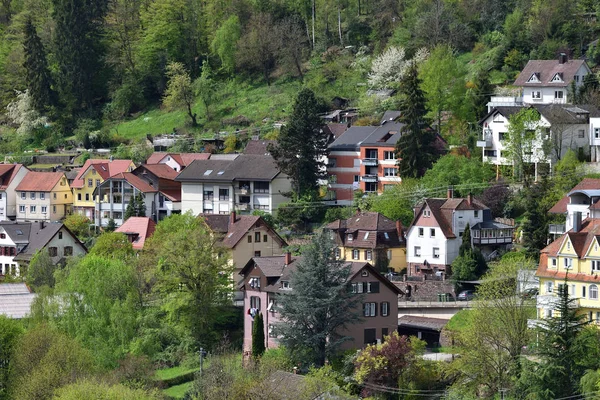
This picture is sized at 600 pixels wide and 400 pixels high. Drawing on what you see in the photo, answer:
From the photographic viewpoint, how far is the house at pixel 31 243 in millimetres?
81875

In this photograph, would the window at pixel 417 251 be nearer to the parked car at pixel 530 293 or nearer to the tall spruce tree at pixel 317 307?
the tall spruce tree at pixel 317 307

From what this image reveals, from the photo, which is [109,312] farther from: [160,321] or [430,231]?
[430,231]

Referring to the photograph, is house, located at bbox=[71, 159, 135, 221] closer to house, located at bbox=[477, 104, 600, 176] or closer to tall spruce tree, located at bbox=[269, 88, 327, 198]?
tall spruce tree, located at bbox=[269, 88, 327, 198]

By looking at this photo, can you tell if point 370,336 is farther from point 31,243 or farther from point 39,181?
point 39,181

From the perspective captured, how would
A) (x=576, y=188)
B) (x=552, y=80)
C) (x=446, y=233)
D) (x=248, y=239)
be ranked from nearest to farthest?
(x=576, y=188) < (x=446, y=233) < (x=248, y=239) < (x=552, y=80)

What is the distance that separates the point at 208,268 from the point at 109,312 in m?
5.20

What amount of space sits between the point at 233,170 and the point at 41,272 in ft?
45.5

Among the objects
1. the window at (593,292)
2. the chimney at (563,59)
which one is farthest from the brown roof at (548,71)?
the window at (593,292)

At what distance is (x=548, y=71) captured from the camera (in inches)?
3310

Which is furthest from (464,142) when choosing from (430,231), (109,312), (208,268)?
(109,312)

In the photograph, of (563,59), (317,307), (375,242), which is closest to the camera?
(317,307)

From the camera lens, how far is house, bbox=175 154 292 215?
268 ft

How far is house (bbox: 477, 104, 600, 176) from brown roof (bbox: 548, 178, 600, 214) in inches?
273

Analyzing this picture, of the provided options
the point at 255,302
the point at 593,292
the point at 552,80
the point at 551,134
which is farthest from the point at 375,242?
the point at 552,80
